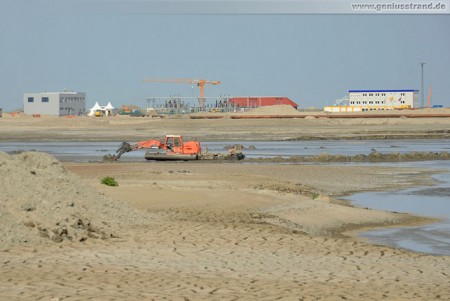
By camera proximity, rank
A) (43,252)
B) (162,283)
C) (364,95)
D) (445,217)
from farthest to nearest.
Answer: (364,95) < (445,217) < (43,252) < (162,283)

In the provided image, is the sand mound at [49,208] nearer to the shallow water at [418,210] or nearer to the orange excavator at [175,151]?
the shallow water at [418,210]

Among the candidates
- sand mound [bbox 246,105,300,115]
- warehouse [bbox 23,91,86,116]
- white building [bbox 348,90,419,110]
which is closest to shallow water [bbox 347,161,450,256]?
sand mound [bbox 246,105,300,115]

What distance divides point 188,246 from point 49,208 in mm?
2829

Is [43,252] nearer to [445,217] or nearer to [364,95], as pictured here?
[445,217]

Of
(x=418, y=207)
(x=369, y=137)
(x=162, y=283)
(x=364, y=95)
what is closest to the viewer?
(x=162, y=283)

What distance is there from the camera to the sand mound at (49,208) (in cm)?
1644

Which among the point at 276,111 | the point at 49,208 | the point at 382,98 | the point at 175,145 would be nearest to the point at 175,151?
the point at 175,145

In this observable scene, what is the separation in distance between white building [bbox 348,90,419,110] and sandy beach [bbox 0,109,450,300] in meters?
169

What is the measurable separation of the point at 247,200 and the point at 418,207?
18.6ft

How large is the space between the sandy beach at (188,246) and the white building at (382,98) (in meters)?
169

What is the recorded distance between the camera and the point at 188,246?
1684 cm

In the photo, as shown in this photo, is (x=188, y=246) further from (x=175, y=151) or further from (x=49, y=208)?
(x=175, y=151)

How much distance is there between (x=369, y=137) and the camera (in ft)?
282

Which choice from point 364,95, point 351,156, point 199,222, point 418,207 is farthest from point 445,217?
point 364,95
